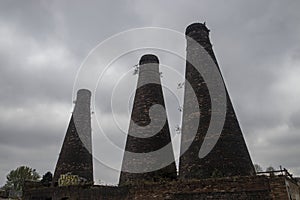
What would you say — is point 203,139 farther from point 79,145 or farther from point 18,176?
point 18,176

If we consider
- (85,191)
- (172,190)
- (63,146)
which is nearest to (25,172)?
(63,146)

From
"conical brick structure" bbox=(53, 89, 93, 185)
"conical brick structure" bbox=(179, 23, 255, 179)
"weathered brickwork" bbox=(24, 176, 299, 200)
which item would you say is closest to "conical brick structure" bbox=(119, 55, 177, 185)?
"weathered brickwork" bbox=(24, 176, 299, 200)

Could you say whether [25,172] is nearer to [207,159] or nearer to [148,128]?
[148,128]

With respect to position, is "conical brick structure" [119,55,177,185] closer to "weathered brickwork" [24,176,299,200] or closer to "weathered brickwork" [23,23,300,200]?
"weathered brickwork" [23,23,300,200]

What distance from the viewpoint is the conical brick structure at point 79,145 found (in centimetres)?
1955

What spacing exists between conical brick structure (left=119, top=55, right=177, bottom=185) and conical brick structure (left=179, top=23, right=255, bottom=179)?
91.8 inches

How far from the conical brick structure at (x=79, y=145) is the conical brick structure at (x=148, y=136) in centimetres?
563

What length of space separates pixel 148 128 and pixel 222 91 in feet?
14.3

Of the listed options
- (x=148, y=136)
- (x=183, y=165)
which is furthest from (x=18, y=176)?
(x=183, y=165)

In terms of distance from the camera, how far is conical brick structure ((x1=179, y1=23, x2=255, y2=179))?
11.5 m

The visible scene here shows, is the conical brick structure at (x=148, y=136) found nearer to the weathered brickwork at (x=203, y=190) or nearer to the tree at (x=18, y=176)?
the weathered brickwork at (x=203, y=190)

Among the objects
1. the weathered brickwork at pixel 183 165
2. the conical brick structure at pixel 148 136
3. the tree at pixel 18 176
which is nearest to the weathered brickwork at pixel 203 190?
the weathered brickwork at pixel 183 165

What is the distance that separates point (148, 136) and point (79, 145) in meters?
7.11

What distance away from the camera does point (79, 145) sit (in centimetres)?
2059
